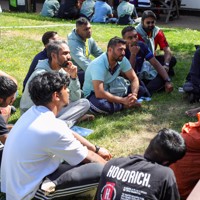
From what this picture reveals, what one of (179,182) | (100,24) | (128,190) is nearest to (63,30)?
(100,24)

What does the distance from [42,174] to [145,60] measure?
369 centimetres

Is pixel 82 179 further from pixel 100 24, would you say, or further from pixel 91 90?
pixel 100 24

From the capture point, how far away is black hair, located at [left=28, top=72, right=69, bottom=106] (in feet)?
9.94

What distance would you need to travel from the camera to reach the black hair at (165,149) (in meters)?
2.57

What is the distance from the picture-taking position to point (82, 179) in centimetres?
314

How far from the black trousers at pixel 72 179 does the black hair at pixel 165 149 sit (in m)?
0.72

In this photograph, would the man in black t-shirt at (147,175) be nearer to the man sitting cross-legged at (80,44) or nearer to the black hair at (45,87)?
the black hair at (45,87)

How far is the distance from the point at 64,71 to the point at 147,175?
94.3 inches

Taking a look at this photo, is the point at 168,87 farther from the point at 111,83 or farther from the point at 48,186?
the point at 48,186

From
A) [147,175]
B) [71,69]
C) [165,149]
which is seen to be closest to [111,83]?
[71,69]

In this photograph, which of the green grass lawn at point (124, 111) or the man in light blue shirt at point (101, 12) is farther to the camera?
the man in light blue shirt at point (101, 12)

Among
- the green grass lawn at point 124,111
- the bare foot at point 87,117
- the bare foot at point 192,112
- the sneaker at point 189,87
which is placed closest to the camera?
the green grass lawn at point 124,111

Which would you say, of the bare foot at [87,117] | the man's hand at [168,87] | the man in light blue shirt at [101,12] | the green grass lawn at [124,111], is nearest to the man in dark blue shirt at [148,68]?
the man's hand at [168,87]

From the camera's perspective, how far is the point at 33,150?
9.58ft
